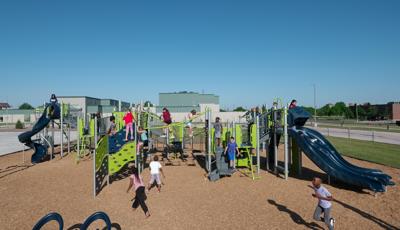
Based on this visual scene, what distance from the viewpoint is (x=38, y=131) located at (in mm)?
19750

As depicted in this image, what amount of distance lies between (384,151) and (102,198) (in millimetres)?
20247

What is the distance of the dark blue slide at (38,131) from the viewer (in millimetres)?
19250

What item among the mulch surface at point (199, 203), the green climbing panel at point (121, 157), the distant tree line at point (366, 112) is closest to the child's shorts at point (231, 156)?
the mulch surface at point (199, 203)

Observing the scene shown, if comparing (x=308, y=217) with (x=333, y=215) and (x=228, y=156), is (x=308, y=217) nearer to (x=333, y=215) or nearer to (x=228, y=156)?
(x=333, y=215)

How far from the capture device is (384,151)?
21.8m

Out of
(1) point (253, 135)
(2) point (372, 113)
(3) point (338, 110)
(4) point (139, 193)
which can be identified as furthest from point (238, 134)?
(3) point (338, 110)

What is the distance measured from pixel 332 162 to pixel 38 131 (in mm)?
17815

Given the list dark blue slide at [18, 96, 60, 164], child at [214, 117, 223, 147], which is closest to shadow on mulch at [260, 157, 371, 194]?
child at [214, 117, 223, 147]

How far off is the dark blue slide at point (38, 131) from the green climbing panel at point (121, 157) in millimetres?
8563

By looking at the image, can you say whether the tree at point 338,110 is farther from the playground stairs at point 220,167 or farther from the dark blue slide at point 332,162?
the playground stairs at point 220,167

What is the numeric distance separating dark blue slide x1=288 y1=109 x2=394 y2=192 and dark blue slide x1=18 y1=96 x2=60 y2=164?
49.7 ft

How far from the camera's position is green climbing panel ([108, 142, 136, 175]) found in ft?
43.4

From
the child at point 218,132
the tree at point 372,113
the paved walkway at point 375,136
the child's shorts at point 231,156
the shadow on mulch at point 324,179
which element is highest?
the tree at point 372,113

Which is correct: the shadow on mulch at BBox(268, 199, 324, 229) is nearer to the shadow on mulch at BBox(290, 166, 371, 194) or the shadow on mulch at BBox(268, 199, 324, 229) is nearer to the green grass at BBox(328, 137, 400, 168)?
the shadow on mulch at BBox(290, 166, 371, 194)
